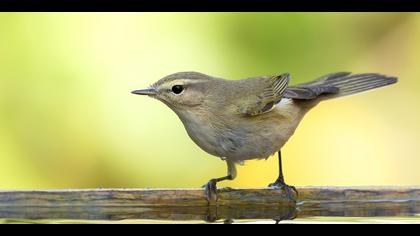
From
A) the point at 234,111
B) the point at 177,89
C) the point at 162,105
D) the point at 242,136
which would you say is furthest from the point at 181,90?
the point at 162,105

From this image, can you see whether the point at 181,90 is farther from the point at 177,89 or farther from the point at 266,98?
the point at 266,98

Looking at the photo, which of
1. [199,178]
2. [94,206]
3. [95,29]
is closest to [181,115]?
[94,206]

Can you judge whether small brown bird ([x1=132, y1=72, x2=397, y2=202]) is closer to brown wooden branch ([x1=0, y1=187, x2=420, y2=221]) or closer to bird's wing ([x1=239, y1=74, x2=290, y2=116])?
bird's wing ([x1=239, y1=74, x2=290, y2=116])

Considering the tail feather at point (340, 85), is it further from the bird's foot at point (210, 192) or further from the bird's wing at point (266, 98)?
the bird's foot at point (210, 192)

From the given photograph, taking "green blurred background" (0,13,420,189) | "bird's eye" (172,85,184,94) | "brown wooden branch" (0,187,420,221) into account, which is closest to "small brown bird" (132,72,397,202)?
"bird's eye" (172,85,184,94)

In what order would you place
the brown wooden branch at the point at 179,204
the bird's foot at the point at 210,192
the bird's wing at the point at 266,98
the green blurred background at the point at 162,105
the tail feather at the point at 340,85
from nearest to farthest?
the brown wooden branch at the point at 179,204
the bird's foot at the point at 210,192
the bird's wing at the point at 266,98
the tail feather at the point at 340,85
the green blurred background at the point at 162,105

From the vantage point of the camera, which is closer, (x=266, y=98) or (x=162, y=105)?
(x=266, y=98)

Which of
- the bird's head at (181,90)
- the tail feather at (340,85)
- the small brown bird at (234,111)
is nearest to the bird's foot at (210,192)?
the small brown bird at (234,111)

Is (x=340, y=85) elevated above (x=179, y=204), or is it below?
above
